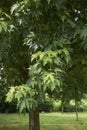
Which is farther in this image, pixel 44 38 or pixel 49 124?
pixel 49 124

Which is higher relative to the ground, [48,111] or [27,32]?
[27,32]

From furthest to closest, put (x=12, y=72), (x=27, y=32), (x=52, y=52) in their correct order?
1. (x=12, y=72)
2. (x=27, y=32)
3. (x=52, y=52)

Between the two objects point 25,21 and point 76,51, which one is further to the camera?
point 76,51

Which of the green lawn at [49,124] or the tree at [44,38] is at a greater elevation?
the tree at [44,38]

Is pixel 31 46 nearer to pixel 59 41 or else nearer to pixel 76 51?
pixel 59 41

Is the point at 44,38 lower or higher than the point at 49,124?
higher

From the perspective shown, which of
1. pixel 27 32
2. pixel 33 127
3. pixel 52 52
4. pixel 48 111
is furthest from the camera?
pixel 48 111

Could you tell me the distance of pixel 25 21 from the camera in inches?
139

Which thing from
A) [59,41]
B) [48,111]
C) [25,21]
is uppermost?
[25,21]

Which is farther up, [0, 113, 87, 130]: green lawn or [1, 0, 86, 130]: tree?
Answer: [1, 0, 86, 130]: tree

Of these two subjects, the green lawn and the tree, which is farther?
the green lawn

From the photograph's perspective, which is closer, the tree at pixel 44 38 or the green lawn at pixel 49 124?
the tree at pixel 44 38

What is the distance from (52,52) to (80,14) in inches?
42.3

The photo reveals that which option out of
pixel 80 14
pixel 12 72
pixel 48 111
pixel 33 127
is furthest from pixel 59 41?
pixel 48 111
